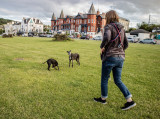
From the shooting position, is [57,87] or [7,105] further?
[57,87]

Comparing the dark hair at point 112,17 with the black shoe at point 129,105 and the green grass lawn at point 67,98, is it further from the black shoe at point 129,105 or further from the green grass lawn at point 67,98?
the green grass lawn at point 67,98

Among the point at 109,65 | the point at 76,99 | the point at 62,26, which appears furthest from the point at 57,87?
the point at 62,26

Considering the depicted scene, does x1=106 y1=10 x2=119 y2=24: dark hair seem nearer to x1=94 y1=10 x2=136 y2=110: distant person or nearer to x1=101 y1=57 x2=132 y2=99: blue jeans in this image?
x1=94 y1=10 x2=136 y2=110: distant person

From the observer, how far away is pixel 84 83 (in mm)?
5188

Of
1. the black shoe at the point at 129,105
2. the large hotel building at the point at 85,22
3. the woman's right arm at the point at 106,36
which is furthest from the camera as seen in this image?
the large hotel building at the point at 85,22

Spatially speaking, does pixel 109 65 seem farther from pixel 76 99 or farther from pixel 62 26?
pixel 62 26

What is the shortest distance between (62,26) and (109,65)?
274ft

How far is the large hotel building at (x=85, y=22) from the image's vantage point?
64562 millimetres

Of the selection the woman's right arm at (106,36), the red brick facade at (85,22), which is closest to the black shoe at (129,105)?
the woman's right arm at (106,36)

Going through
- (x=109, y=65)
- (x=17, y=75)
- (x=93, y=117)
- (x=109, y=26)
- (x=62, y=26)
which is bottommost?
(x=93, y=117)

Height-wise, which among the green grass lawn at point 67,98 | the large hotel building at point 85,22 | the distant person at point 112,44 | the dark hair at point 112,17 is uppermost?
the large hotel building at point 85,22

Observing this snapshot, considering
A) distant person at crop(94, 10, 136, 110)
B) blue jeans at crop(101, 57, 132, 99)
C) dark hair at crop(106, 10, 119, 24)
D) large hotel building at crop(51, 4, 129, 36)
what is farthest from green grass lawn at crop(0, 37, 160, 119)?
large hotel building at crop(51, 4, 129, 36)

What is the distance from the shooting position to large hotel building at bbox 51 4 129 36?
64562mm

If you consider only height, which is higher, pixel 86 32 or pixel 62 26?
pixel 62 26
